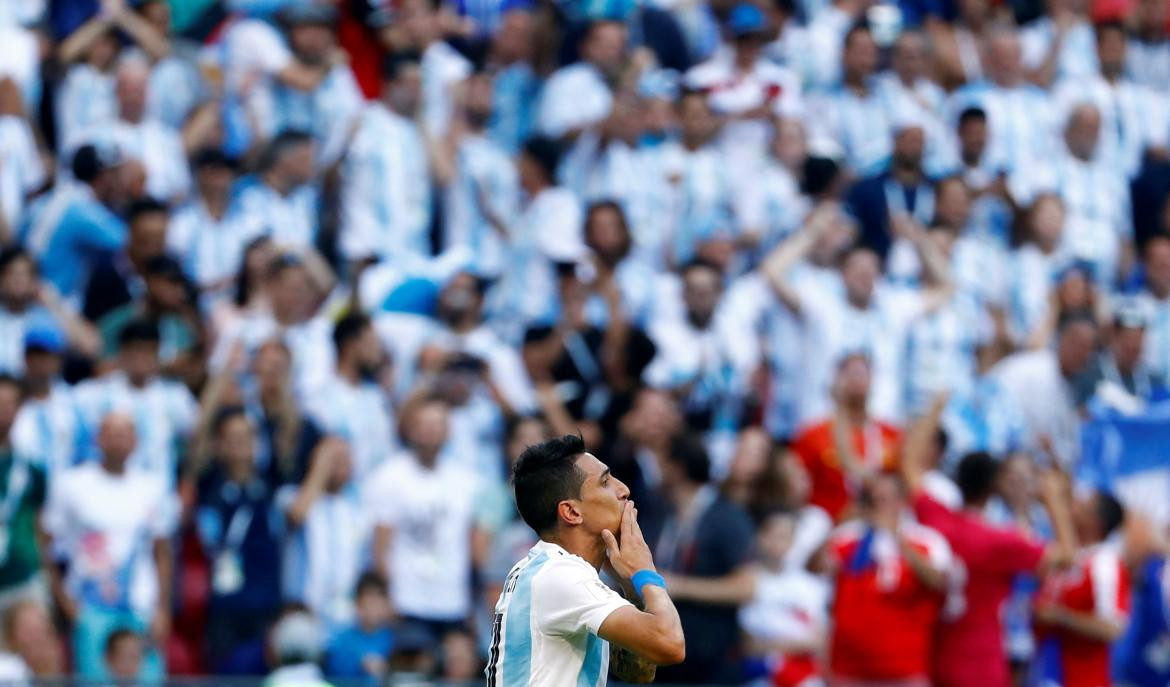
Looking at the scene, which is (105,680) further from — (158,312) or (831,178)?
(831,178)

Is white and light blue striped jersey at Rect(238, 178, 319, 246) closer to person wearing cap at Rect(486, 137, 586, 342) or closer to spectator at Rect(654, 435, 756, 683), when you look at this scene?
person wearing cap at Rect(486, 137, 586, 342)

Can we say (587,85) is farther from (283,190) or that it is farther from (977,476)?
(977,476)

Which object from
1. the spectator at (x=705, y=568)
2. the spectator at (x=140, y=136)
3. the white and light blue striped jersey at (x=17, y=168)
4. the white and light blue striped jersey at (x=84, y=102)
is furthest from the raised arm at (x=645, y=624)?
the white and light blue striped jersey at (x=84, y=102)

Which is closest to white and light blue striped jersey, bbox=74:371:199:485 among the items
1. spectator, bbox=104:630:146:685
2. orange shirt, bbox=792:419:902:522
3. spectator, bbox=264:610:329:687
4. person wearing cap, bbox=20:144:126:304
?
person wearing cap, bbox=20:144:126:304

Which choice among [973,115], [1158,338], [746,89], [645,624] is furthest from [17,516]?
[1158,338]

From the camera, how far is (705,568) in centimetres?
1075

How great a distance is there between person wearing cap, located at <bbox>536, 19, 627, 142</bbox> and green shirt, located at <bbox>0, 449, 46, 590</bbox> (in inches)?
177

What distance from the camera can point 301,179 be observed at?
12.9 m

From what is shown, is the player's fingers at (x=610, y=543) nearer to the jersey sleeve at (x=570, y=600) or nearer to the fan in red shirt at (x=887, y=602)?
the jersey sleeve at (x=570, y=600)

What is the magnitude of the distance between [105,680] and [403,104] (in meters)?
4.59

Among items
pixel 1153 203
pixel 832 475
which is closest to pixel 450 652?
pixel 832 475

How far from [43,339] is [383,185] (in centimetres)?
272

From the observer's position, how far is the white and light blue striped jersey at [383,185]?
13.1m

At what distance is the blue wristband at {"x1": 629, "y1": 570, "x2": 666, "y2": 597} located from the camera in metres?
5.88
